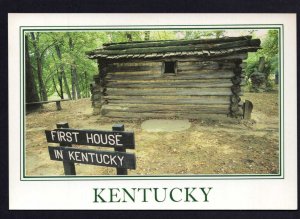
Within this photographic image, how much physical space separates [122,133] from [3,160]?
194cm

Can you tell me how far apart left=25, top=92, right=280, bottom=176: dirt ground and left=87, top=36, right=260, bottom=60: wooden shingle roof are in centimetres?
131

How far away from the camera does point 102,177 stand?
157 inches

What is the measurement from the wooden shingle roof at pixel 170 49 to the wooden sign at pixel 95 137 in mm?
2723

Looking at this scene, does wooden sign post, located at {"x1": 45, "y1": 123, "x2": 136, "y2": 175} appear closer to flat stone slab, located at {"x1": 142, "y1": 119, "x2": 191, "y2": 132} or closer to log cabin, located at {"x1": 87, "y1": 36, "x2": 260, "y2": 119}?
flat stone slab, located at {"x1": 142, "y1": 119, "x2": 191, "y2": 132}

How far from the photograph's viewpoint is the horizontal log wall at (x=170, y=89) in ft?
22.0

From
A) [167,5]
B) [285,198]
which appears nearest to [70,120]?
[167,5]

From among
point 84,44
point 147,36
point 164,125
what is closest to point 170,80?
point 164,125

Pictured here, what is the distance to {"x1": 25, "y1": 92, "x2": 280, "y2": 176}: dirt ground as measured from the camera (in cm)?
413

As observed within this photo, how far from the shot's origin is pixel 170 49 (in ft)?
21.8

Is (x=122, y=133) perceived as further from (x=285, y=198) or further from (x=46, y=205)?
(x=285, y=198)

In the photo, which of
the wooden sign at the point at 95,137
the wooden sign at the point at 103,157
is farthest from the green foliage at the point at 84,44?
the wooden sign at the point at 103,157

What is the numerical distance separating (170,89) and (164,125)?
100 centimetres

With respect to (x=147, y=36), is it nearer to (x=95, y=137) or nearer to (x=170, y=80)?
(x=170, y=80)

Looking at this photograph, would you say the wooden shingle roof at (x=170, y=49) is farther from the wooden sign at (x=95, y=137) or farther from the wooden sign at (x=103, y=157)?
the wooden sign at (x=103, y=157)
